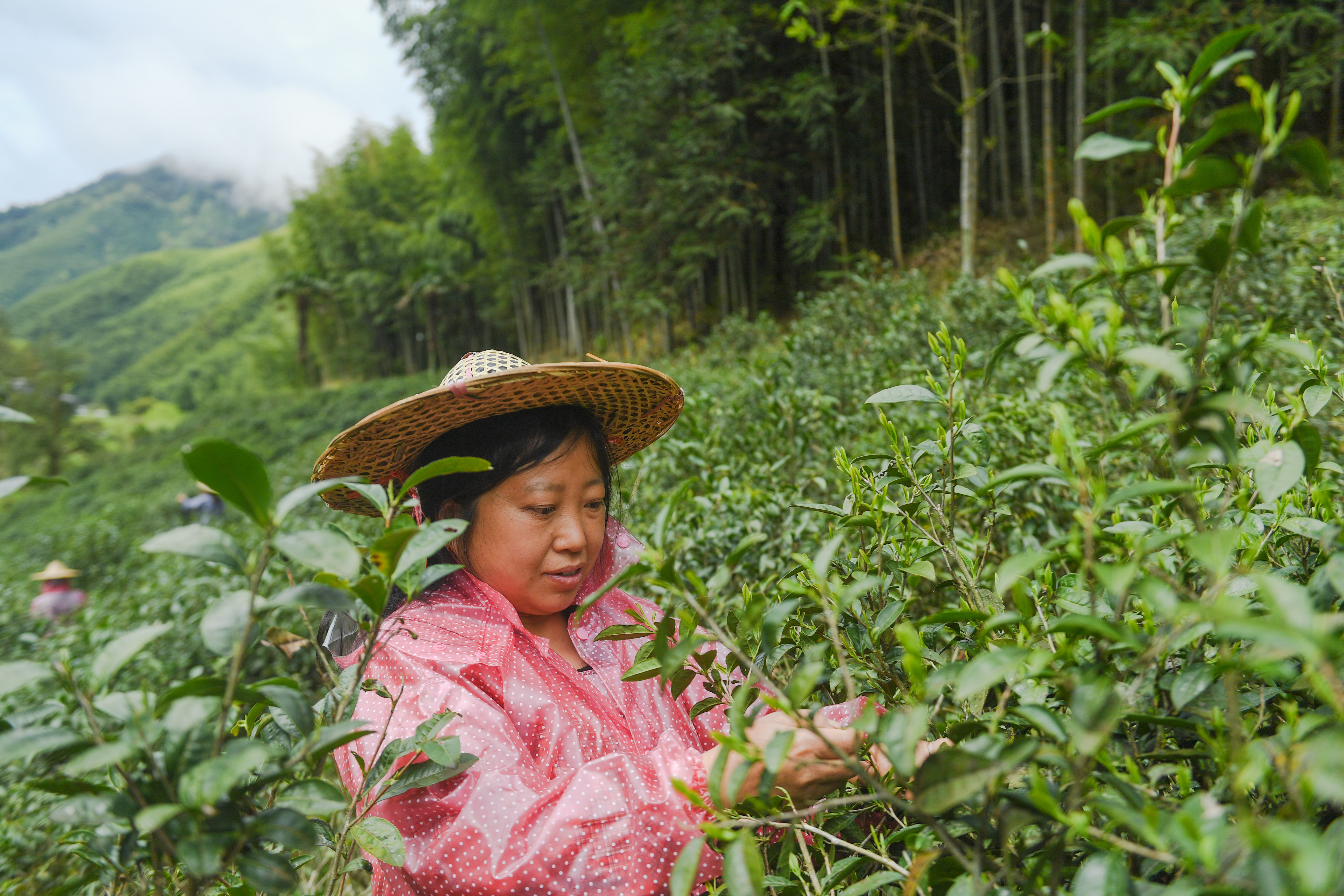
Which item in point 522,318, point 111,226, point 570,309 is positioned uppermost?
point 111,226

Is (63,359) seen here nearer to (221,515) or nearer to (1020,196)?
(221,515)

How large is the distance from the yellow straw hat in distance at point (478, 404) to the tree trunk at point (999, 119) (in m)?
10.00

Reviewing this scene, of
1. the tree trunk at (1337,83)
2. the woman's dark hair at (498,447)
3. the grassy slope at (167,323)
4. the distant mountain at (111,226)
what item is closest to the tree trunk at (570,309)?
the tree trunk at (1337,83)

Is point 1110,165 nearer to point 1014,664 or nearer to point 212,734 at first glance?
point 1014,664

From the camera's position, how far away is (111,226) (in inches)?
3666

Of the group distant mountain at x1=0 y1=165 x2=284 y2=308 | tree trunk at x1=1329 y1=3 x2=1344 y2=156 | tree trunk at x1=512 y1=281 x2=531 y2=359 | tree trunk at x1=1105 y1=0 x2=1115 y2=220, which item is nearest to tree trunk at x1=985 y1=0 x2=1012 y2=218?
tree trunk at x1=1105 y1=0 x2=1115 y2=220

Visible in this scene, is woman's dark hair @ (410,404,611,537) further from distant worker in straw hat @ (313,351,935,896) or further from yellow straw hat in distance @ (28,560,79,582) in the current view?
yellow straw hat in distance @ (28,560,79,582)

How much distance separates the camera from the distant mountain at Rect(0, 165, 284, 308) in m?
81.8

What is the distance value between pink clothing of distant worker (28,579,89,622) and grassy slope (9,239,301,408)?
3825 centimetres

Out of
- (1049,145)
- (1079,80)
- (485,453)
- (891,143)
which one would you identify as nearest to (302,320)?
(891,143)

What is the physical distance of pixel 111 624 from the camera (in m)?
3.47

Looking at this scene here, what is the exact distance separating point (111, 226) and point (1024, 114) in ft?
379

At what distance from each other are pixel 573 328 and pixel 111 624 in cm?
1475

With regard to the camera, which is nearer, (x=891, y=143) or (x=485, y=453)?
(x=485, y=453)
